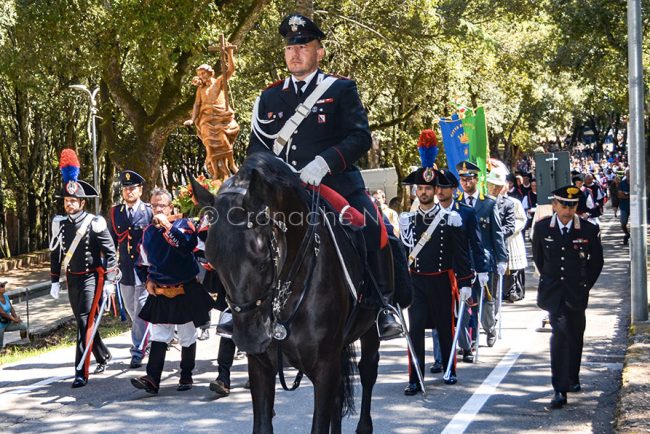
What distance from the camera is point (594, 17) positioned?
25.7 metres

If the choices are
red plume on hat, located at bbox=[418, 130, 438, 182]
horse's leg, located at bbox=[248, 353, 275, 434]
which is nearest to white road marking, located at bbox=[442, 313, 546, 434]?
red plume on hat, located at bbox=[418, 130, 438, 182]

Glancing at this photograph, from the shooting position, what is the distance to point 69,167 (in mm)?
11234

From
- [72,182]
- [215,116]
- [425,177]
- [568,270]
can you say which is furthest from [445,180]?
[215,116]

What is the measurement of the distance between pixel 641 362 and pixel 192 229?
4.54 m

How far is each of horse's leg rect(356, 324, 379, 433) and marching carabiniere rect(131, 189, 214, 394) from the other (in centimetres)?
302

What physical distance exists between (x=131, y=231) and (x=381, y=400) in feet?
14.6

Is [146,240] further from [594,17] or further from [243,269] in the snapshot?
[594,17]

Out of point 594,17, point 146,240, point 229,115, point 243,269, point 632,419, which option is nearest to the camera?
point 243,269

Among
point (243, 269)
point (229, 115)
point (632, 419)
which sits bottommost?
point (632, 419)

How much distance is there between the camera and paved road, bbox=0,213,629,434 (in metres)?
8.34

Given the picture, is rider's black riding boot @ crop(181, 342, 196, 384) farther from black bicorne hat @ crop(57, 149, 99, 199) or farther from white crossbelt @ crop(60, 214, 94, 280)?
black bicorne hat @ crop(57, 149, 99, 199)

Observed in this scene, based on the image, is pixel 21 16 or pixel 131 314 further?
pixel 21 16

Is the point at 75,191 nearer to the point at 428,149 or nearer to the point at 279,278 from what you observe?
the point at 428,149

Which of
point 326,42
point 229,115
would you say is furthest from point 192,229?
point 326,42
